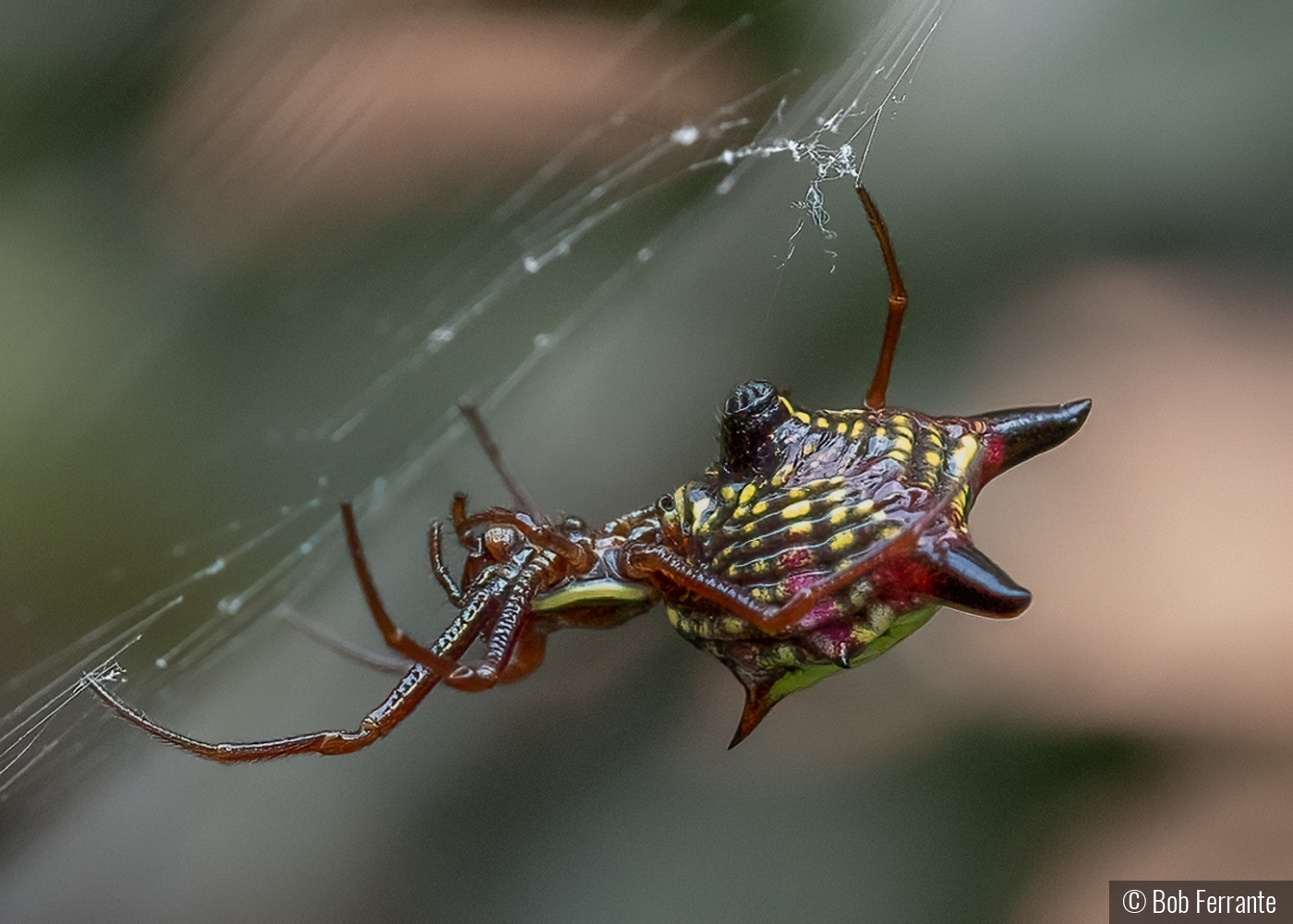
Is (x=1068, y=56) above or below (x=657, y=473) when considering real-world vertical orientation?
above

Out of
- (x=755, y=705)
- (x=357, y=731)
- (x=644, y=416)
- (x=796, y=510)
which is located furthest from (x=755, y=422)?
(x=644, y=416)

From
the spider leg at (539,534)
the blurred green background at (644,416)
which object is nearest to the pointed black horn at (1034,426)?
the spider leg at (539,534)

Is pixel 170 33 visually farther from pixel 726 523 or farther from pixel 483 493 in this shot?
pixel 726 523

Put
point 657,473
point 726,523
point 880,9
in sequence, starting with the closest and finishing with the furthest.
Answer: point 726,523 < point 880,9 < point 657,473

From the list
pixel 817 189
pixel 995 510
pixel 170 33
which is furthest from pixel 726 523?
pixel 170 33

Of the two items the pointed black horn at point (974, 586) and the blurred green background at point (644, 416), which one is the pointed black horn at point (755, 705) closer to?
the pointed black horn at point (974, 586)

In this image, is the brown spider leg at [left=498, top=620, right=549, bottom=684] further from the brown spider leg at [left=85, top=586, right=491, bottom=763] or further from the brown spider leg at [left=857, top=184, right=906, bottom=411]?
the brown spider leg at [left=857, top=184, right=906, bottom=411]
